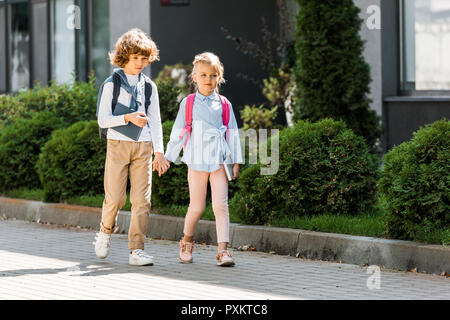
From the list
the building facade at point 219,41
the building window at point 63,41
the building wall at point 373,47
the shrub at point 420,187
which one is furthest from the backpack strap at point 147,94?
the building window at point 63,41

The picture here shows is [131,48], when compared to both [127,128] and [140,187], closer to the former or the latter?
[127,128]

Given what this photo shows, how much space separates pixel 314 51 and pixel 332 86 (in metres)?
0.46

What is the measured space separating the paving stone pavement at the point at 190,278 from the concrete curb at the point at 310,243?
0.12m

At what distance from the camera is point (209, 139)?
757cm

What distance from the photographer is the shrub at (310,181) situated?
8570 millimetres

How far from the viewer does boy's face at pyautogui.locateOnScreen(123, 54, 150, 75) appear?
302 inches

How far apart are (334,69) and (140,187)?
12.4ft

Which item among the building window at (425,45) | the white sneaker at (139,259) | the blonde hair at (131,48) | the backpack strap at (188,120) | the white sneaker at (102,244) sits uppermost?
the building window at (425,45)

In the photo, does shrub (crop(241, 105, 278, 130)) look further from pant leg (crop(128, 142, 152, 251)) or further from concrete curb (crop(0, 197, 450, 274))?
pant leg (crop(128, 142, 152, 251))

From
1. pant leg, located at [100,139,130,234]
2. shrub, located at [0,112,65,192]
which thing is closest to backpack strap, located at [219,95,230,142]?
pant leg, located at [100,139,130,234]

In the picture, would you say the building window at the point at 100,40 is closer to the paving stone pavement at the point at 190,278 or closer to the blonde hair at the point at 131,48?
the paving stone pavement at the point at 190,278

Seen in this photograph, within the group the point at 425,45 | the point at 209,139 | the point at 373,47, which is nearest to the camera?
the point at 209,139

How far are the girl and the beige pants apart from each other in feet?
0.84

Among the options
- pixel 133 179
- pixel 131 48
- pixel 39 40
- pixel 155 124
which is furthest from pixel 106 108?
pixel 39 40
